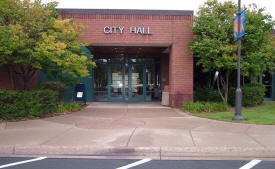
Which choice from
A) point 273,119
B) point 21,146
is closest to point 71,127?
point 21,146

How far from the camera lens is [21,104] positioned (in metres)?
9.01

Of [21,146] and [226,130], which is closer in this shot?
[21,146]

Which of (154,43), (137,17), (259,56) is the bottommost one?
(259,56)

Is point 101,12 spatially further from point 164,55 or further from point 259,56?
point 259,56

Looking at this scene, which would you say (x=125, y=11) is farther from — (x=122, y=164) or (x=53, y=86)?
(x=122, y=164)

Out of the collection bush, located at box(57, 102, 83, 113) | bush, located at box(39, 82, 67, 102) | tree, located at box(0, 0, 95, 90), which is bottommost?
bush, located at box(57, 102, 83, 113)

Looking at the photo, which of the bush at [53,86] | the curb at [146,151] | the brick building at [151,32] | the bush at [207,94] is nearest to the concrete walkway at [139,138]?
the curb at [146,151]

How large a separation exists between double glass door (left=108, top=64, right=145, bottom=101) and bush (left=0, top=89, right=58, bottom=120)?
6.93 metres

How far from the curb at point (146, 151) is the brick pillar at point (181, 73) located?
6781mm

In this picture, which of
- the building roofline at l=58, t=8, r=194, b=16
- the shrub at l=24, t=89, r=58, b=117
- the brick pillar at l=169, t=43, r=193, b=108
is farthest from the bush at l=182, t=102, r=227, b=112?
the shrub at l=24, t=89, r=58, b=117

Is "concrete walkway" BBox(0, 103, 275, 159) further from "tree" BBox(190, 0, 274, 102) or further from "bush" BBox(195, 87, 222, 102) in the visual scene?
"bush" BBox(195, 87, 222, 102)

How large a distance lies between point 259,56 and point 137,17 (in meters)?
6.15

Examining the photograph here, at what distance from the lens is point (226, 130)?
7.33m

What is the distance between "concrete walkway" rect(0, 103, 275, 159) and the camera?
218 inches
